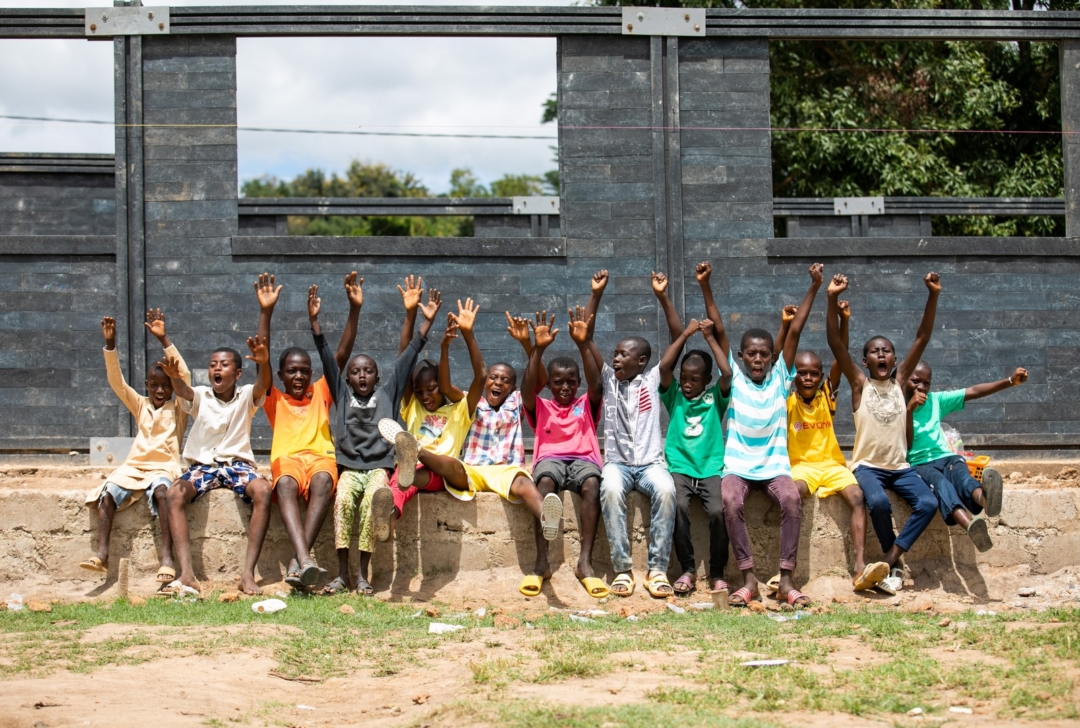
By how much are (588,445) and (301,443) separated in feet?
6.19

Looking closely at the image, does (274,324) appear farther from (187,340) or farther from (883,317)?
(883,317)

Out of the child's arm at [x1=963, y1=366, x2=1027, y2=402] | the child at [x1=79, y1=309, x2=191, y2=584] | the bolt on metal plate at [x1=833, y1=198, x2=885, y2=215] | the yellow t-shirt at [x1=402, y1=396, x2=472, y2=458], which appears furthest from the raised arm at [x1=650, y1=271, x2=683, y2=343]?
the bolt on metal plate at [x1=833, y1=198, x2=885, y2=215]

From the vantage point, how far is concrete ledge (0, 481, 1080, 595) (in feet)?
25.0

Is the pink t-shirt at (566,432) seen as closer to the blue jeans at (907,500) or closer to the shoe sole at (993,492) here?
the blue jeans at (907,500)

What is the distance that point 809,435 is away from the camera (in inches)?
306

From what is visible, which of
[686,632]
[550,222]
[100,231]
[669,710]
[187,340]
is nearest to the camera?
[669,710]

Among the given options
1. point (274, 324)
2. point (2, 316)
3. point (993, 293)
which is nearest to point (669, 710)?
point (274, 324)

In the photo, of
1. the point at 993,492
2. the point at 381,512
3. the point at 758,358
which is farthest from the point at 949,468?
the point at 381,512

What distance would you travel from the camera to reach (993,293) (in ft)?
31.8

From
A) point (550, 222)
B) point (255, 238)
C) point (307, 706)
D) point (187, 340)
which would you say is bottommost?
point (307, 706)

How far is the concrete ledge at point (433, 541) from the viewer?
763 cm

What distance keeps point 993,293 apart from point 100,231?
1133 cm

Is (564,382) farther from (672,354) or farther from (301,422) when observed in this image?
(301,422)

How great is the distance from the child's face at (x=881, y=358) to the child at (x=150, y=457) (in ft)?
14.9
